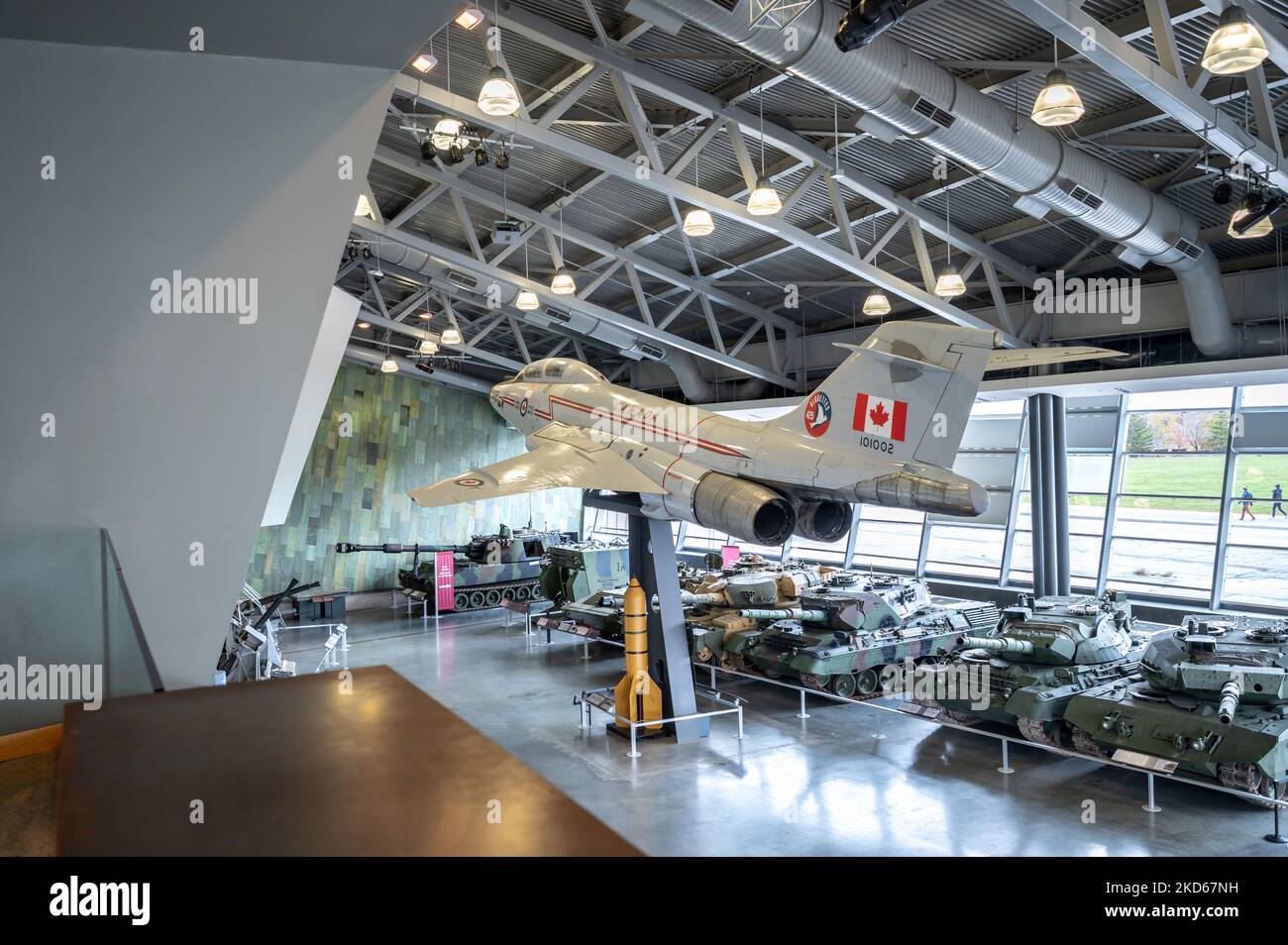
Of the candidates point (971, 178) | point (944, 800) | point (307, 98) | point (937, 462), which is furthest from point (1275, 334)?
point (307, 98)

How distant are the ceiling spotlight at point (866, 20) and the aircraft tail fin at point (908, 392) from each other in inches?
137

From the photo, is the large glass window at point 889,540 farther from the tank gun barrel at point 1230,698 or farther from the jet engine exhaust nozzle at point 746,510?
the tank gun barrel at point 1230,698

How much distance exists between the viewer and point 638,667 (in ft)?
35.8

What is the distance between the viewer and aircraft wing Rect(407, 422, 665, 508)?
9766 millimetres

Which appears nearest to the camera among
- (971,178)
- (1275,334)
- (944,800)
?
(944,800)

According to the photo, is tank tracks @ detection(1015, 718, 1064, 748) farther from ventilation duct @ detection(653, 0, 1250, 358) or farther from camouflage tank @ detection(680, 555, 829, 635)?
ventilation duct @ detection(653, 0, 1250, 358)

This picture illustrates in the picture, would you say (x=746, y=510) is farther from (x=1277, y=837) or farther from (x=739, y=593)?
(x=1277, y=837)

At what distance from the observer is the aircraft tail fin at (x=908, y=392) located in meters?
9.02

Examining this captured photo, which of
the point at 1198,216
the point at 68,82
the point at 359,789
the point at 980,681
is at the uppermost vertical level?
the point at 1198,216

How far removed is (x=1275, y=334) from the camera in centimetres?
1266

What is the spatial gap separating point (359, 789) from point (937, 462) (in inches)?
323

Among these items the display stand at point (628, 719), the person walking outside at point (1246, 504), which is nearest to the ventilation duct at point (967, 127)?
the person walking outside at point (1246, 504)

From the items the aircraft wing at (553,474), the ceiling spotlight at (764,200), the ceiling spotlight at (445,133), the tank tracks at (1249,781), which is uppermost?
the ceiling spotlight at (445,133)

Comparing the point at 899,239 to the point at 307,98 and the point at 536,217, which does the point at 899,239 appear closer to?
the point at 536,217
